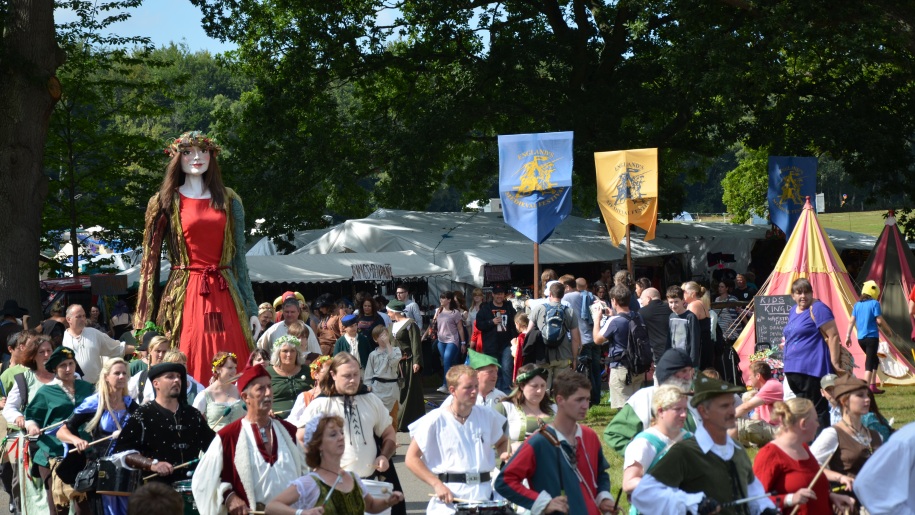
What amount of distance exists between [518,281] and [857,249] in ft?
29.7

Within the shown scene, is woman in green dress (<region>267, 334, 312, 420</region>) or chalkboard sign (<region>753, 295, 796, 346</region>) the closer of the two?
woman in green dress (<region>267, 334, 312, 420</region>)

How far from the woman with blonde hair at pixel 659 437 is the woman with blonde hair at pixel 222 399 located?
3.03m

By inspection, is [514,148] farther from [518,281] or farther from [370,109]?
[370,109]

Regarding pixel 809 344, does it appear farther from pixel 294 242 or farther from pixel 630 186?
pixel 294 242

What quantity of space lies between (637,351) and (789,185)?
8.20 meters

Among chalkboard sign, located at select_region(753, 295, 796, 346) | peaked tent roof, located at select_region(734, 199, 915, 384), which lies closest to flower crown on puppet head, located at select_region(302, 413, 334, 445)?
chalkboard sign, located at select_region(753, 295, 796, 346)

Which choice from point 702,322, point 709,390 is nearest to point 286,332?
point 702,322

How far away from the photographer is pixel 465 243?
78.1 feet

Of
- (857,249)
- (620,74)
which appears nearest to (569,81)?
(620,74)

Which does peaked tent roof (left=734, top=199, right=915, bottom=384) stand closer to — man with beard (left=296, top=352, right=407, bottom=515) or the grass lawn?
the grass lawn

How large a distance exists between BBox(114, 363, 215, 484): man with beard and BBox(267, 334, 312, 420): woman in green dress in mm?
1942

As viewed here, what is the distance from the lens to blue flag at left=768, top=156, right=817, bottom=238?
63.2 feet

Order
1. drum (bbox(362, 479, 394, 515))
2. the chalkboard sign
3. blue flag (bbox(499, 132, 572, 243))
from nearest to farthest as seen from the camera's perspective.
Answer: drum (bbox(362, 479, 394, 515)) < the chalkboard sign < blue flag (bbox(499, 132, 572, 243))

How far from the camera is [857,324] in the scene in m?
15.0
